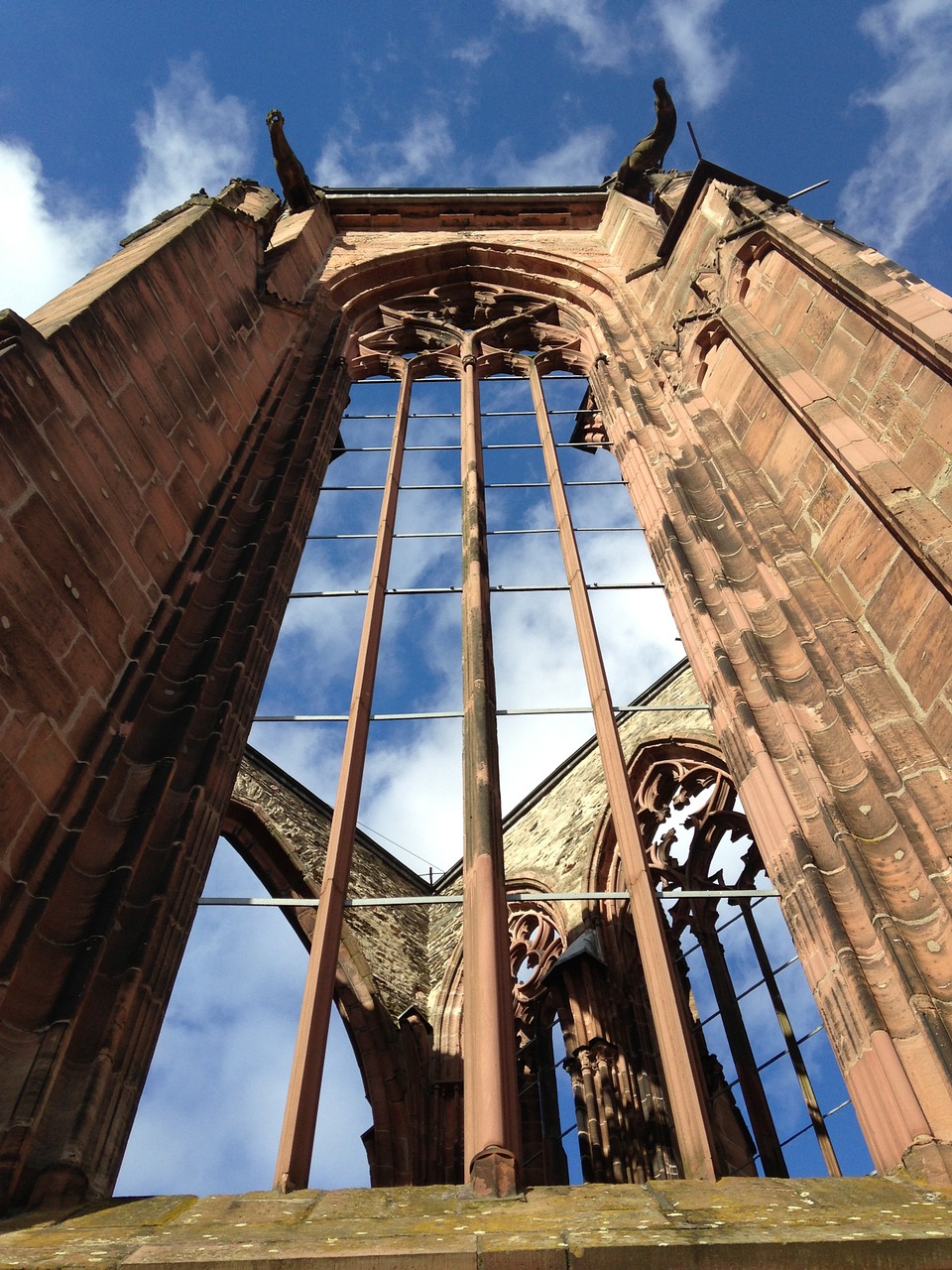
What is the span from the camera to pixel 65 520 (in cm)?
462

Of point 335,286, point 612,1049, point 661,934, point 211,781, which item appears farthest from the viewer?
point 335,286

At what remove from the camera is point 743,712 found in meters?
4.75

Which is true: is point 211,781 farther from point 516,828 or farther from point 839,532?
point 516,828

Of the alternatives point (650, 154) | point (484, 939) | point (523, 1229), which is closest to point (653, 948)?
point (484, 939)

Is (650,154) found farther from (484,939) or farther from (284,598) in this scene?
(484,939)

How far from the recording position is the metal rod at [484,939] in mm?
2992

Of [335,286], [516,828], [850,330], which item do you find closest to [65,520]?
[850,330]

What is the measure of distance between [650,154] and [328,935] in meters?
9.58

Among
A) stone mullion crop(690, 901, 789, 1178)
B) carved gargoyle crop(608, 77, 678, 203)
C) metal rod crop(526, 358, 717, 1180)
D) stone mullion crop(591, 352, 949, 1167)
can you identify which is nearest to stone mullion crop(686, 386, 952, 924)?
stone mullion crop(591, 352, 949, 1167)

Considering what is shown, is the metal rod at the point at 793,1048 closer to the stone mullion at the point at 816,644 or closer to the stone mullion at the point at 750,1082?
the stone mullion at the point at 750,1082

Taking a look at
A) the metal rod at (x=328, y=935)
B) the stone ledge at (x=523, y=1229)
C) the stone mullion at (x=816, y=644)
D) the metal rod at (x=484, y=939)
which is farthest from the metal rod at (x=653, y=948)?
the metal rod at (x=328, y=935)

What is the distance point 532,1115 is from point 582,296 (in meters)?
7.14

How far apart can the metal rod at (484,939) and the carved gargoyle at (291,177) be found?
655cm

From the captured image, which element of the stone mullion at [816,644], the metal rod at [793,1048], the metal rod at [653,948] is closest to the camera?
the metal rod at [653,948]
